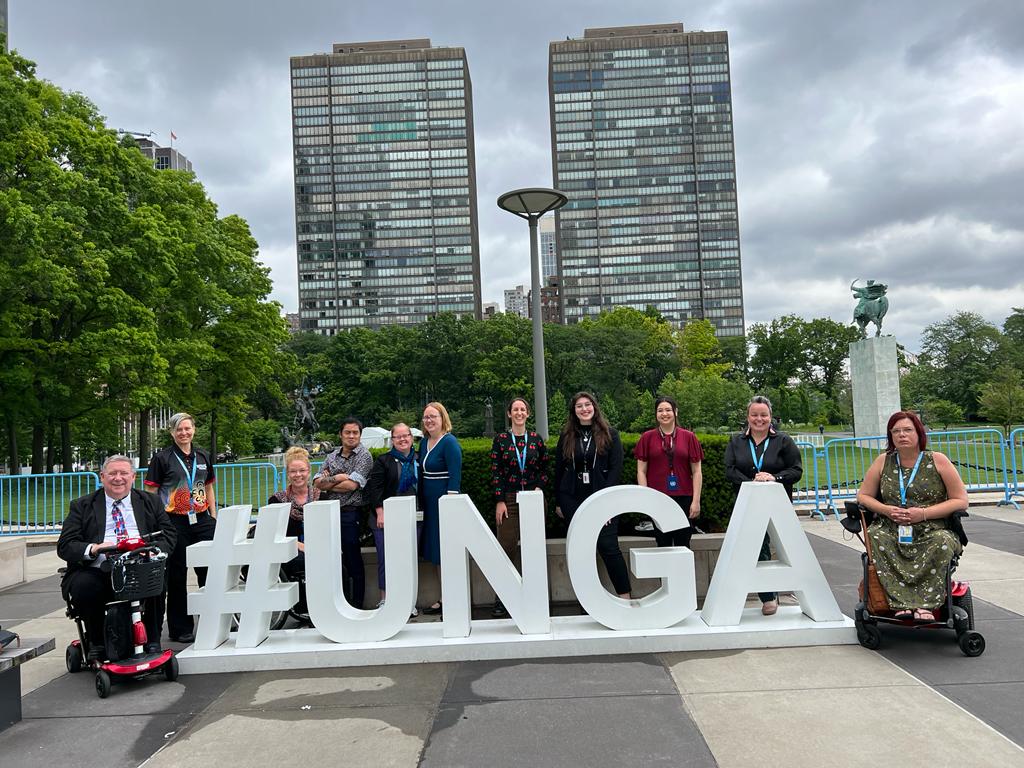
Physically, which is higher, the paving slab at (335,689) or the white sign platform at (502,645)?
the white sign platform at (502,645)

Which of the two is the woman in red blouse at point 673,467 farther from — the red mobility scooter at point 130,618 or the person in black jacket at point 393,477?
the red mobility scooter at point 130,618

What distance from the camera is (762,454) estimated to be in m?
5.57

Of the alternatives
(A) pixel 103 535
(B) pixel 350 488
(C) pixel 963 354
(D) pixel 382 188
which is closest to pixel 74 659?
(A) pixel 103 535

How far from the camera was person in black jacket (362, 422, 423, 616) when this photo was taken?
5.73 metres

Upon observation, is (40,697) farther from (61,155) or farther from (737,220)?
(737,220)

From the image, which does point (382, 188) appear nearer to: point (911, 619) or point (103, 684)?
point (103, 684)

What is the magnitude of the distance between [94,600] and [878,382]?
24.8 metres

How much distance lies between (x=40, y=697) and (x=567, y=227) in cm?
13736

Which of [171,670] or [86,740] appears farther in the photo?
[171,670]

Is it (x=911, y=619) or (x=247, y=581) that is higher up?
(x=247, y=581)

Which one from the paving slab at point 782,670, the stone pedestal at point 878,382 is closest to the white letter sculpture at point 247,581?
the paving slab at point 782,670

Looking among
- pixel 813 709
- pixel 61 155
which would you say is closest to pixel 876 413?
pixel 813 709

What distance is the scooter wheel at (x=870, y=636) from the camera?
468 cm

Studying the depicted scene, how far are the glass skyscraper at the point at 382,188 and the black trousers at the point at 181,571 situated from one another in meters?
132
